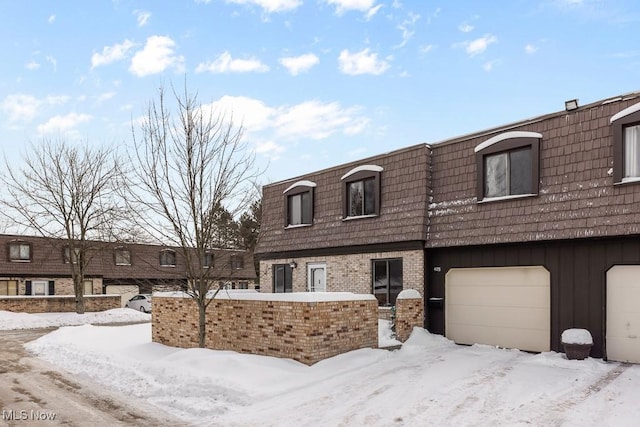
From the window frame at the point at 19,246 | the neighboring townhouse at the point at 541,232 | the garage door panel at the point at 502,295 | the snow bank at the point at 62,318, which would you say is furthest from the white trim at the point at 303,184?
the window frame at the point at 19,246

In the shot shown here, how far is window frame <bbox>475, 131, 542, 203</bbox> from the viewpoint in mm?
12500

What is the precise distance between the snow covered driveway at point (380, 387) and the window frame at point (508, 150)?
411 centimetres

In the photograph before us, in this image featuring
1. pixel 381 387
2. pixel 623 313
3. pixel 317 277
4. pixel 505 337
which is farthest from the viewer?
pixel 317 277

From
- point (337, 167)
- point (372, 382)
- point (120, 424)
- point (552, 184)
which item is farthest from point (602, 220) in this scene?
point (120, 424)

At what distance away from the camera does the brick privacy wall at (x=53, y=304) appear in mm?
27125

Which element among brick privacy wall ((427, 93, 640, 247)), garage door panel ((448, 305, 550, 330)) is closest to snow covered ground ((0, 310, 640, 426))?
garage door panel ((448, 305, 550, 330))

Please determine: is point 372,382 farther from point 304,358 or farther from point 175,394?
point 175,394

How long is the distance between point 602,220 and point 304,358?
7.45 meters

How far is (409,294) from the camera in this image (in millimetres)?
13961

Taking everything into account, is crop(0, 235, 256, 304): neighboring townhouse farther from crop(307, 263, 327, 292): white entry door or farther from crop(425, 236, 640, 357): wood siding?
crop(425, 236, 640, 357): wood siding

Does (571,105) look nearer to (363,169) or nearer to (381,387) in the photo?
(363,169)

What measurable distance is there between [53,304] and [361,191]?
21.8 metres

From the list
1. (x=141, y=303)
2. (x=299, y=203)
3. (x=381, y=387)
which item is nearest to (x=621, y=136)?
(x=381, y=387)

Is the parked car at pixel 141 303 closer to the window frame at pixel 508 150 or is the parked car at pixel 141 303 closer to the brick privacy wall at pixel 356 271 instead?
the brick privacy wall at pixel 356 271
